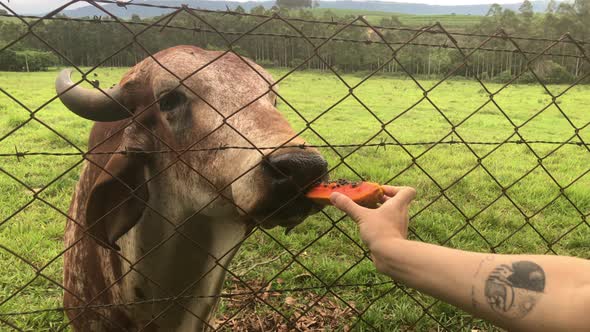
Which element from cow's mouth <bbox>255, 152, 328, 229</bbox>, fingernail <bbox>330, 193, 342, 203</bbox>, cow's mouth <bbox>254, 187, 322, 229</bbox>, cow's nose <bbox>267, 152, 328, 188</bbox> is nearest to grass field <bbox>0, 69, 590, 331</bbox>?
cow's mouth <bbox>254, 187, 322, 229</bbox>

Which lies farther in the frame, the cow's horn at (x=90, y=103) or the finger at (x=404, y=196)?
the cow's horn at (x=90, y=103)

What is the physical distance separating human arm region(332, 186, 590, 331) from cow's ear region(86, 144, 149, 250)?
153 centimetres

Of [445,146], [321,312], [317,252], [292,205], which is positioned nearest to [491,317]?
[292,205]

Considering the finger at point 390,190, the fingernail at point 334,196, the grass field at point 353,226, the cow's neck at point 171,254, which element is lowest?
the grass field at point 353,226

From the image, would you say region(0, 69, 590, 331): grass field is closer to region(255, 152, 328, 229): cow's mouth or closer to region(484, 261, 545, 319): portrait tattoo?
region(255, 152, 328, 229): cow's mouth

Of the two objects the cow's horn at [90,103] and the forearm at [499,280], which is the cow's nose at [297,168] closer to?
the forearm at [499,280]

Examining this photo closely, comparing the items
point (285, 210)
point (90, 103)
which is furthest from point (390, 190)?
point (90, 103)

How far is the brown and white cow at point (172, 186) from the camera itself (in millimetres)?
2236

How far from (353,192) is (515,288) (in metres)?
0.68

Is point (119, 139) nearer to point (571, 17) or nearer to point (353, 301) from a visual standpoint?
point (353, 301)

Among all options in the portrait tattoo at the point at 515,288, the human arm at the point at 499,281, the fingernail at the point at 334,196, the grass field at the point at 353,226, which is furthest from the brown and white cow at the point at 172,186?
the portrait tattoo at the point at 515,288

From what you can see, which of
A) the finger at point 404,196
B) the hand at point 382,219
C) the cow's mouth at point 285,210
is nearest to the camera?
the hand at point 382,219

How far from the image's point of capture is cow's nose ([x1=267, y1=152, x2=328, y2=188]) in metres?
1.98

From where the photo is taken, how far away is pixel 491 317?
141 cm
